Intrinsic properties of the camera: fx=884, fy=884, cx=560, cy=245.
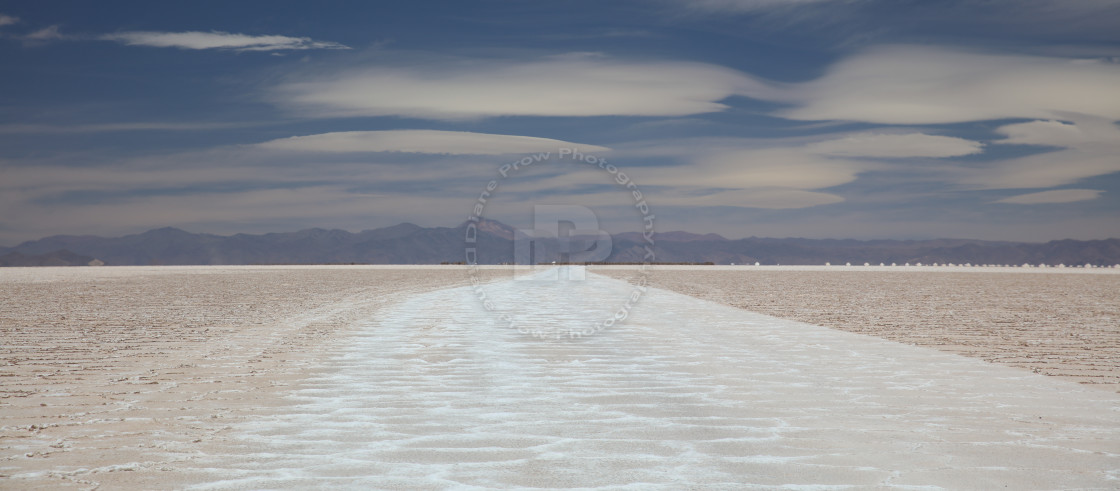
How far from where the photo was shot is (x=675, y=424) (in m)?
6.21

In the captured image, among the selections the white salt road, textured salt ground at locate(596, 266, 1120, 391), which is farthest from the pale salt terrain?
textured salt ground at locate(596, 266, 1120, 391)

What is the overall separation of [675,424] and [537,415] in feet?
3.42

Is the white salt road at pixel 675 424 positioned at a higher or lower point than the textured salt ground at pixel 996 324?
higher

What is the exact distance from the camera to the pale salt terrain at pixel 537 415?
4.80 meters

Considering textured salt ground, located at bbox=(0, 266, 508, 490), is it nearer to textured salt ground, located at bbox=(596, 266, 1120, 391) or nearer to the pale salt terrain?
the pale salt terrain

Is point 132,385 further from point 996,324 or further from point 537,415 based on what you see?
point 996,324

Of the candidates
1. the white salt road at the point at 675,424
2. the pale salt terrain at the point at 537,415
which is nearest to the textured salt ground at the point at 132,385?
the pale salt terrain at the point at 537,415

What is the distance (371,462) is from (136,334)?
1013 cm

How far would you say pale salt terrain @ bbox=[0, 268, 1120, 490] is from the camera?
4797 mm

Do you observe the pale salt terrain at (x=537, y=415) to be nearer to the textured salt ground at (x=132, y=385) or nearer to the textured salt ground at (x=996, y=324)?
the textured salt ground at (x=132, y=385)

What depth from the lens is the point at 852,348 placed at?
457 inches

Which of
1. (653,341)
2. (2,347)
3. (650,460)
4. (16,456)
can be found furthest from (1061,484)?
(2,347)

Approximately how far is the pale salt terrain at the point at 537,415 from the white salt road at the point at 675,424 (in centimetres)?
2

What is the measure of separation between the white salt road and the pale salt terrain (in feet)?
0.08
